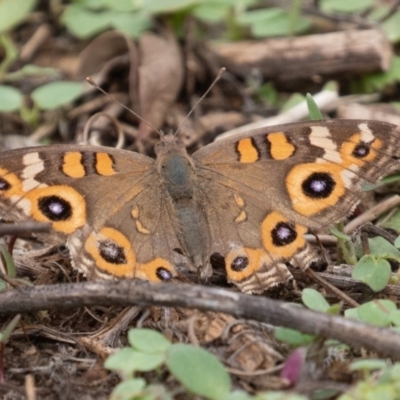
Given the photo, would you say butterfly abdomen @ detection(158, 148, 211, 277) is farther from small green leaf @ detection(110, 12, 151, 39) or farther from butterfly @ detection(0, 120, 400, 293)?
small green leaf @ detection(110, 12, 151, 39)

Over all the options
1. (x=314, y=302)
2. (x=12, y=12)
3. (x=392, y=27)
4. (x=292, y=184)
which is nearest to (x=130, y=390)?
(x=314, y=302)

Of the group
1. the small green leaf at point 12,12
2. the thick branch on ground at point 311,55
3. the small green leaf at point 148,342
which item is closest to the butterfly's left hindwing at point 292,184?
the small green leaf at point 148,342

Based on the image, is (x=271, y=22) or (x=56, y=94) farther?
(x=271, y=22)

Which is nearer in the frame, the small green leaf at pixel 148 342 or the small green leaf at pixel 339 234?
the small green leaf at pixel 148 342

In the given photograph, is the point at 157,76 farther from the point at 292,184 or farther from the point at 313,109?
the point at 292,184

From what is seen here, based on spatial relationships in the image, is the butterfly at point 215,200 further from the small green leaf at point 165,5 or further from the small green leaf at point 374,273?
the small green leaf at point 165,5
